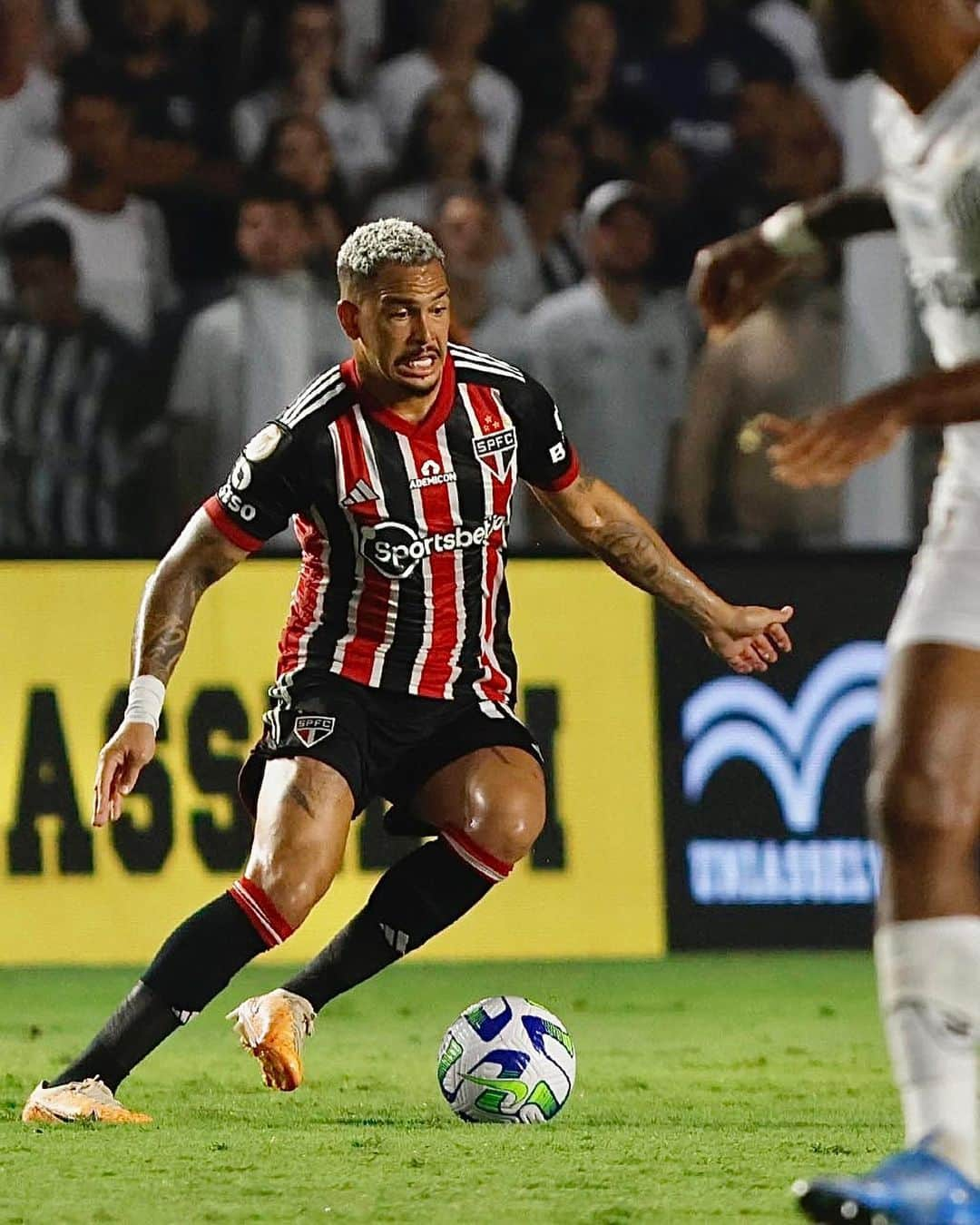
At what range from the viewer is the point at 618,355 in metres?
9.49

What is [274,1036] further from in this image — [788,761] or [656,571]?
[788,761]

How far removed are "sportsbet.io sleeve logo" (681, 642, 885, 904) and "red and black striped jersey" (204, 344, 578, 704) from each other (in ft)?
8.40

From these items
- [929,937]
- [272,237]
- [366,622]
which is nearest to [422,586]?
[366,622]

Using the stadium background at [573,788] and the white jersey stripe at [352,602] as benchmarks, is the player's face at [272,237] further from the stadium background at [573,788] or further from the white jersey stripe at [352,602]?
the white jersey stripe at [352,602]

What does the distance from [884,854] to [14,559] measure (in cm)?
524

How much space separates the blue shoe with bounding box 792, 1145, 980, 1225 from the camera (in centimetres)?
340

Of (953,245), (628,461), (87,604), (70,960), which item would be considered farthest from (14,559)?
(953,245)

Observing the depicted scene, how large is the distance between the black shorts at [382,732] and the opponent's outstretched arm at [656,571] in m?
0.50

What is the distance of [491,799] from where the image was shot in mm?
5707

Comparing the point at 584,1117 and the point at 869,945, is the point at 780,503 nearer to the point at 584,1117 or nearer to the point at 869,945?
the point at 869,945

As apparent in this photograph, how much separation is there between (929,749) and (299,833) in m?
2.10

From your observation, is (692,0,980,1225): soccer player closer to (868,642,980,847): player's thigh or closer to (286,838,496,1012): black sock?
(868,642,980,847): player's thigh

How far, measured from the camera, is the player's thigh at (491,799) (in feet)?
18.7

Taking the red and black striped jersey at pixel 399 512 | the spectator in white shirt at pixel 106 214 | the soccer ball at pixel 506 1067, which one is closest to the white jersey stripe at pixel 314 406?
the red and black striped jersey at pixel 399 512
